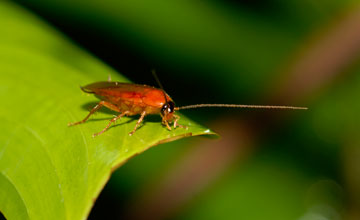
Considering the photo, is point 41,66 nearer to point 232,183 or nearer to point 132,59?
point 132,59

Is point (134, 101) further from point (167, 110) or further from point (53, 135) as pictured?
point (53, 135)

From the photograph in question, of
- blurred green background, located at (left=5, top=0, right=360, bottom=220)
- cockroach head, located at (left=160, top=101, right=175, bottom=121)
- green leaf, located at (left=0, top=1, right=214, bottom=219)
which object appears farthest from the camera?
blurred green background, located at (left=5, top=0, right=360, bottom=220)

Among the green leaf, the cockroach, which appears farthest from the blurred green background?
the green leaf

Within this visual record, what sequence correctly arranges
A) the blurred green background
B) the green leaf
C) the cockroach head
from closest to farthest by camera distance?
the green leaf
the cockroach head
the blurred green background

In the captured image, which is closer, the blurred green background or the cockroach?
the cockroach

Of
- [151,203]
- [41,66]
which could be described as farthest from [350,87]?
[41,66]

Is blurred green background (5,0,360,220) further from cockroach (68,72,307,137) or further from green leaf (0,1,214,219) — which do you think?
green leaf (0,1,214,219)

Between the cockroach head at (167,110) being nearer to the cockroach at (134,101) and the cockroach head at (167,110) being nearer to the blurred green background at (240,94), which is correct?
the cockroach at (134,101)

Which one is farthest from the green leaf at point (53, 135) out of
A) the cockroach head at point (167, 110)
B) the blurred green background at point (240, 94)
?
the blurred green background at point (240, 94)
